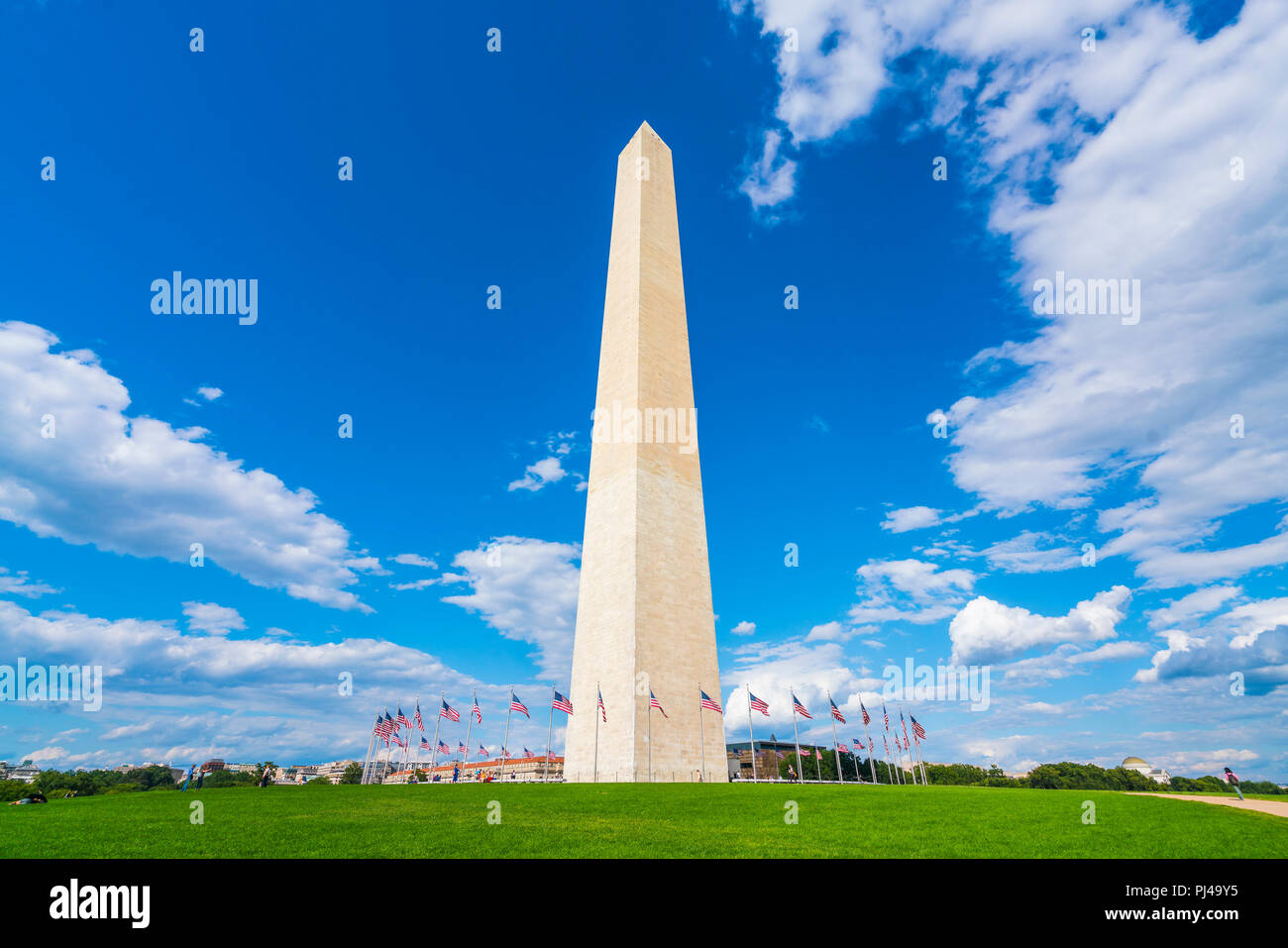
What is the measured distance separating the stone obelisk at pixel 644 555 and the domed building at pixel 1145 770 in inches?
2432

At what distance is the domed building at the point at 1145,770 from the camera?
71938 mm

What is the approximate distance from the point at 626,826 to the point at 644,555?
22.7 m

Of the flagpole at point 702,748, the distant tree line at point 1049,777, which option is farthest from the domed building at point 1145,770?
the flagpole at point 702,748

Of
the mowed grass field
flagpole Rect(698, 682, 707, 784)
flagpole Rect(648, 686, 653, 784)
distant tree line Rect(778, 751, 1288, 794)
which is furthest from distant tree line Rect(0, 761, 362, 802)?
distant tree line Rect(778, 751, 1288, 794)

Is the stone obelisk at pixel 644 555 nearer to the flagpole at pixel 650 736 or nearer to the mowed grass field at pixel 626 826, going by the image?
the flagpole at pixel 650 736

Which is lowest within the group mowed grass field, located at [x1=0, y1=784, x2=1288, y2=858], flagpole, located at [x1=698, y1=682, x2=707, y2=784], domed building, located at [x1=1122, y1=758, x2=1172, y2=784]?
domed building, located at [x1=1122, y1=758, x2=1172, y2=784]

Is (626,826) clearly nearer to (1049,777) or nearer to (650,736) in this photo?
(650,736)

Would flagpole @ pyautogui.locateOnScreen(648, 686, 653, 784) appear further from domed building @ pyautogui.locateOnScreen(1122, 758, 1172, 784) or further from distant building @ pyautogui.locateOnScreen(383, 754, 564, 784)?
domed building @ pyautogui.locateOnScreen(1122, 758, 1172, 784)

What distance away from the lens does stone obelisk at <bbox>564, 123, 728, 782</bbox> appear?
116 feet

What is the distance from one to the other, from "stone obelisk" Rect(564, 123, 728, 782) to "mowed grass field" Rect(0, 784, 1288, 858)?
38.3 ft

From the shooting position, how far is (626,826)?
15.2 meters
